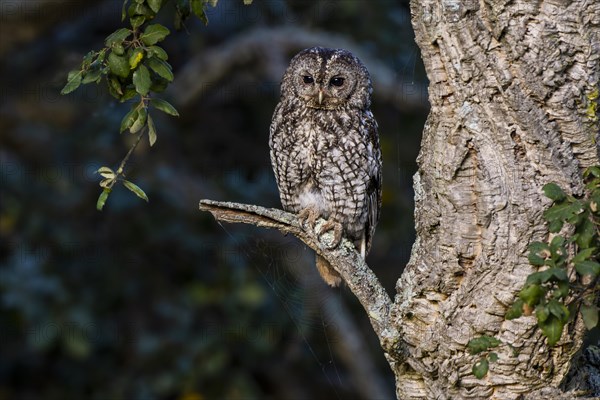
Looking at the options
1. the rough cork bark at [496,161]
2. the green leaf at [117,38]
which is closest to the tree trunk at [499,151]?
the rough cork bark at [496,161]

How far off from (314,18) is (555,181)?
11.0 feet

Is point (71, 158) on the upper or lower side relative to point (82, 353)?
upper

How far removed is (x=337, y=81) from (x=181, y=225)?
136cm

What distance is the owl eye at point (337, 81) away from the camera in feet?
12.1

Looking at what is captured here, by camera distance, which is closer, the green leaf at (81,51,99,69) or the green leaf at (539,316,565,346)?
the green leaf at (539,316,565,346)

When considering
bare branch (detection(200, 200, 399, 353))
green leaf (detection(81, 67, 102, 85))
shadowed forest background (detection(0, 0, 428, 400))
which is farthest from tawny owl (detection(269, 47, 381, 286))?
green leaf (detection(81, 67, 102, 85))

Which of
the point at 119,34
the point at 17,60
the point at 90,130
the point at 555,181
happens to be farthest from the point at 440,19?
the point at 17,60

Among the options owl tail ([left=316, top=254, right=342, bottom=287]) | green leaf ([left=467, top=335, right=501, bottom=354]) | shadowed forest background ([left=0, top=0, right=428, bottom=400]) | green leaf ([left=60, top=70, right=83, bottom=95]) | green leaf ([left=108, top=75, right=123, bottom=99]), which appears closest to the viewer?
green leaf ([left=467, top=335, right=501, bottom=354])

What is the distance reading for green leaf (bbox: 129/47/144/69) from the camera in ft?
7.97

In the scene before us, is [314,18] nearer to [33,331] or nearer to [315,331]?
[315,331]

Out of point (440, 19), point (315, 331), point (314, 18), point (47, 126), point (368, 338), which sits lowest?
point (368, 338)

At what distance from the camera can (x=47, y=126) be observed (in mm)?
5145

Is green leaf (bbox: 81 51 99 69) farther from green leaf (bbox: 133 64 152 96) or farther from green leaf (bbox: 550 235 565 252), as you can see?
green leaf (bbox: 550 235 565 252)

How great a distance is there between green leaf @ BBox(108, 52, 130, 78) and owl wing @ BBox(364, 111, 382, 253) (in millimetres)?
1461
